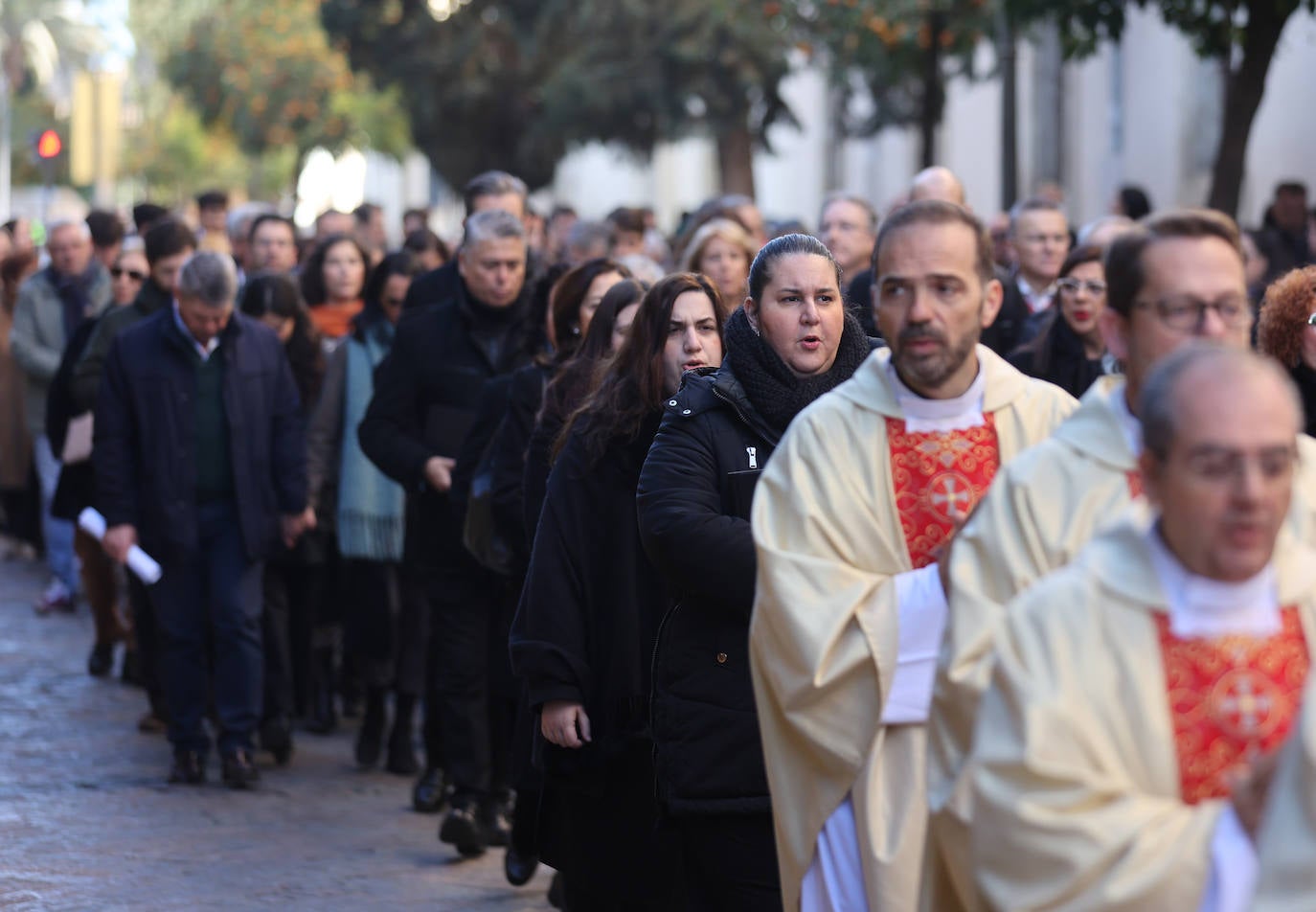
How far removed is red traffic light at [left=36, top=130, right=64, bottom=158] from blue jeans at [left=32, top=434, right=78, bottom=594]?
10056mm

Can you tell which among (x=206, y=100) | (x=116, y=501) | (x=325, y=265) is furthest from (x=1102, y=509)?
(x=206, y=100)

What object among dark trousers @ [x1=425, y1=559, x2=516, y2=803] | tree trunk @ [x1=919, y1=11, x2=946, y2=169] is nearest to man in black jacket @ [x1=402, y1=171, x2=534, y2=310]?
dark trousers @ [x1=425, y1=559, x2=516, y2=803]

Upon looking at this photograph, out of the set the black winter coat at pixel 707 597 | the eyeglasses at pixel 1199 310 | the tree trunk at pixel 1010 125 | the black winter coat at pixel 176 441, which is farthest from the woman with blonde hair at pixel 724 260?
the tree trunk at pixel 1010 125

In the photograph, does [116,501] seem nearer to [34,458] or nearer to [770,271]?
[770,271]

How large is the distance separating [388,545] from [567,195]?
155ft

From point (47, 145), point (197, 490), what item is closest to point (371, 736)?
point (197, 490)

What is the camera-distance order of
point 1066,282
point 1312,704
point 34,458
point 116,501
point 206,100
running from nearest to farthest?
point 1312,704
point 1066,282
point 116,501
point 34,458
point 206,100

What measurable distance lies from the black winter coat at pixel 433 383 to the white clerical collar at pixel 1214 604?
568 cm

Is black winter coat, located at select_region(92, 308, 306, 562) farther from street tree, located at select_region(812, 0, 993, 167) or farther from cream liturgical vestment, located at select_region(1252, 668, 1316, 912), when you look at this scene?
street tree, located at select_region(812, 0, 993, 167)

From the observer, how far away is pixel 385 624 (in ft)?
33.0

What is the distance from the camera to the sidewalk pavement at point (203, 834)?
768 centimetres

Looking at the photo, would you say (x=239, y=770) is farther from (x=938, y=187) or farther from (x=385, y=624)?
(x=938, y=187)

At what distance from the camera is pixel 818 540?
14.5 feet

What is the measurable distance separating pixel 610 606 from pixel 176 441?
3649 mm
